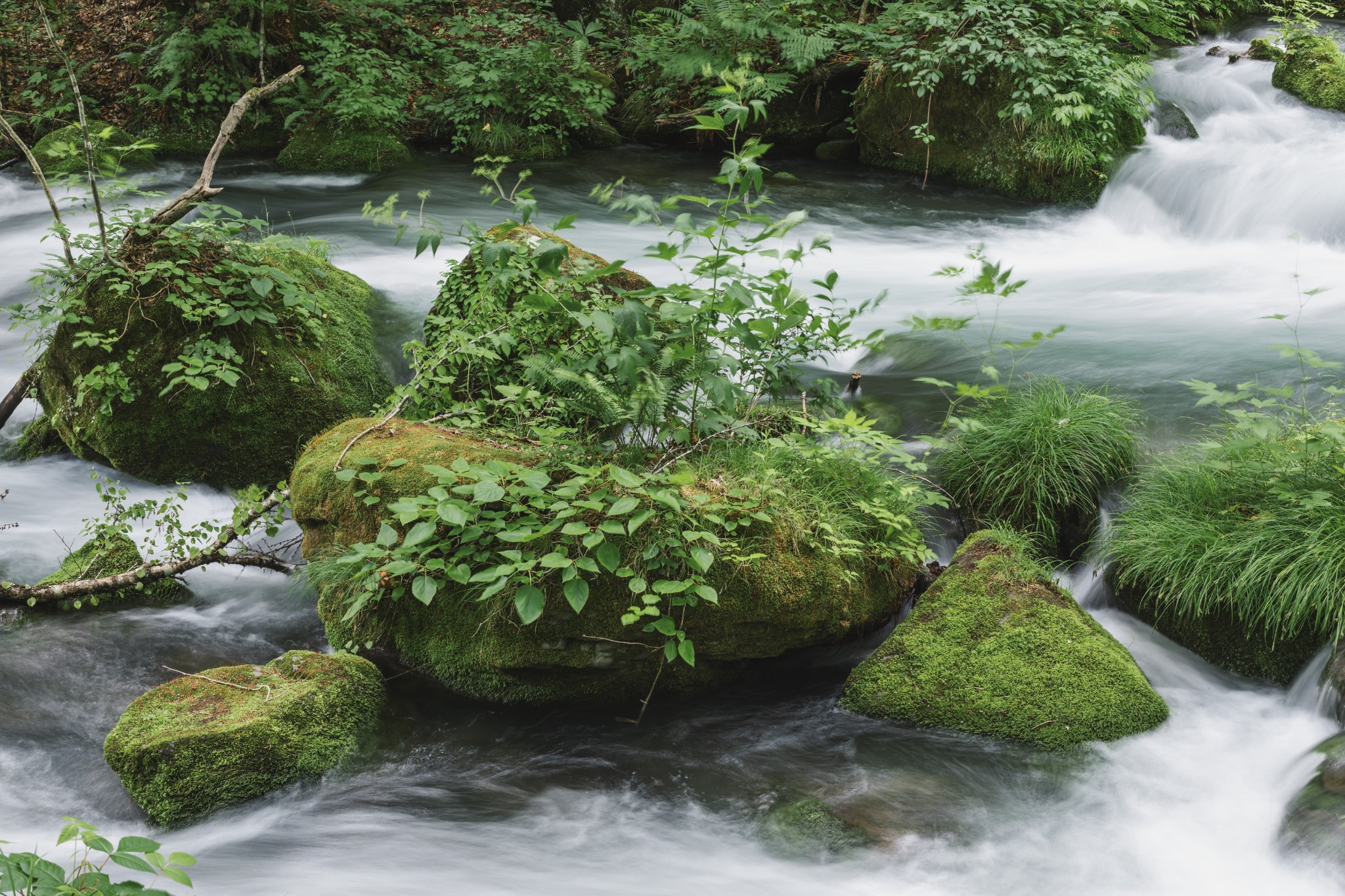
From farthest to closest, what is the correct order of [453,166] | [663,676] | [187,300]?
1. [453,166]
2. [187,300]
3. [663,676]

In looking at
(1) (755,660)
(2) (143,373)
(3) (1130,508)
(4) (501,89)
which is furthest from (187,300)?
(4) (501,89)

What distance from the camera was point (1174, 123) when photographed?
405 inches

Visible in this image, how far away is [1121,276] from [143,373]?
7310 mm

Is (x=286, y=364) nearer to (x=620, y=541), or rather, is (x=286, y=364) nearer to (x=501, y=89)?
(x=620, y=541)

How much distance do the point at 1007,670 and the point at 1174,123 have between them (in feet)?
28.8

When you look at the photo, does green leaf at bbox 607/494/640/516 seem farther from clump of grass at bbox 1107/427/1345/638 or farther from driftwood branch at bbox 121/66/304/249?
driftwood branch at bbox 121/66/304/249

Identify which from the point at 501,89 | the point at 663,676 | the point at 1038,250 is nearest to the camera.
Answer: the point at 663,676

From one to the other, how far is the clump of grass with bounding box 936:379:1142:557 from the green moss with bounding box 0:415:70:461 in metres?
5.21

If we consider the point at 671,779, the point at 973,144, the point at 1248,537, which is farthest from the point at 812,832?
the point at 973,144

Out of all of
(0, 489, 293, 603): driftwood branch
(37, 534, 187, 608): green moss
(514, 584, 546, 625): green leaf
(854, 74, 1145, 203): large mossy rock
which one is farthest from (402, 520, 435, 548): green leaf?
(854, 74, 1145, 203): large mossy rock

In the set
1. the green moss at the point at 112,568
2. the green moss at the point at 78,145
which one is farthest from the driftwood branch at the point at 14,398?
the green moss at the point at 78,145

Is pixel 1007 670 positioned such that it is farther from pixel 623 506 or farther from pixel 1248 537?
pixel 623 506

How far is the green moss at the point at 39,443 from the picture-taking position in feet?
19.5

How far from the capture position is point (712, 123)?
321 cm
